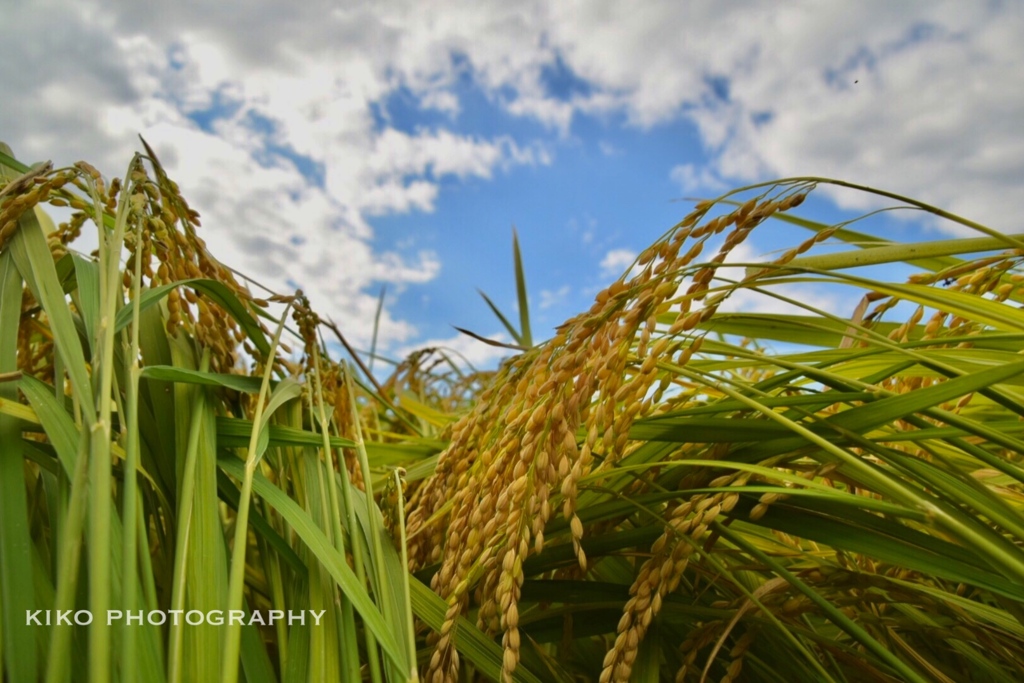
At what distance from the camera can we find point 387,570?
785 millimetres

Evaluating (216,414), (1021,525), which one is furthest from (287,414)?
(1021,525)

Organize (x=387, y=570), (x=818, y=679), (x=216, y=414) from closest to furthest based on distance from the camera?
(x=818, y=679) < (x=387, y=570) < (x=216, y=414)

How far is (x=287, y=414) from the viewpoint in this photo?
39.6 inches

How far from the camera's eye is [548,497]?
634 mm

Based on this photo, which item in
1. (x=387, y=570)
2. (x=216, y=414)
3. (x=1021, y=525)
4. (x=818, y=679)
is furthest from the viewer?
(x=216, y=414)

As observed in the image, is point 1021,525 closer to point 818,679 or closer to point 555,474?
point 818,679

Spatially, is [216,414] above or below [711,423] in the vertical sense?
above

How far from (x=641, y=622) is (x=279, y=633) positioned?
39 cm

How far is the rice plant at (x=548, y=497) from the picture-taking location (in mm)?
594

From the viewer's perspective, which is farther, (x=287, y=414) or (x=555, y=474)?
(x=287, y=414)

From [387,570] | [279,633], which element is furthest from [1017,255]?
[279,633]

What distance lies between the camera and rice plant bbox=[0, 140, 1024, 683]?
0.59 metres

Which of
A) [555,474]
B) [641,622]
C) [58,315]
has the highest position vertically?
[58,315]

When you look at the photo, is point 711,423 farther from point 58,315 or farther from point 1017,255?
point 58,315
